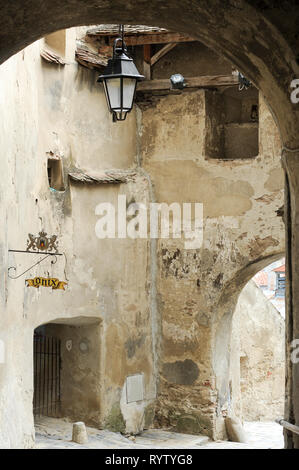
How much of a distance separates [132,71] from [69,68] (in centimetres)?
256

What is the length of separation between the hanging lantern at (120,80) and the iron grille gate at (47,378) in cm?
456

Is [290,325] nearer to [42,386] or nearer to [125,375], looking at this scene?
[125,375]

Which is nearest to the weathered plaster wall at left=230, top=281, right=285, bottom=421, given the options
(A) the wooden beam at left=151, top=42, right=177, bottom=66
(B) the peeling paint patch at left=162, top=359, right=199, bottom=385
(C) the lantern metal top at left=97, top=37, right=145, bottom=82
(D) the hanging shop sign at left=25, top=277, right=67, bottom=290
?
(B) the peeling paint patch at left=162, top=359, right=199, bottom=385

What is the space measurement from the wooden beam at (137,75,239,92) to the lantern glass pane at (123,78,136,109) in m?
3.14

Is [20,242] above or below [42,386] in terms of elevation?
above

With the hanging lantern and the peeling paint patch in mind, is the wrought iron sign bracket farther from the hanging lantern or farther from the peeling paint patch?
the peeling paint patch

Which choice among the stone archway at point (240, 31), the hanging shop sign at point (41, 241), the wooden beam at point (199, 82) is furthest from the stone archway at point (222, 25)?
the wooden beam at point (199, 82)

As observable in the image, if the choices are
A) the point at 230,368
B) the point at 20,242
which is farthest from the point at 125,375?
the point at 20,242

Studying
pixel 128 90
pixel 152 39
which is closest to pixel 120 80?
pixel 128 90

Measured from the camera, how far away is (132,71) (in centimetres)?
868

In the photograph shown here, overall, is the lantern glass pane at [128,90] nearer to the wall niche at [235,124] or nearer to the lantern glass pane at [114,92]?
the lantern glass pane at [114,92]

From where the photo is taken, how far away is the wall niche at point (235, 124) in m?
12.3

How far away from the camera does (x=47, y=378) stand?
11.9 m

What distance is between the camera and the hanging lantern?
859cm
